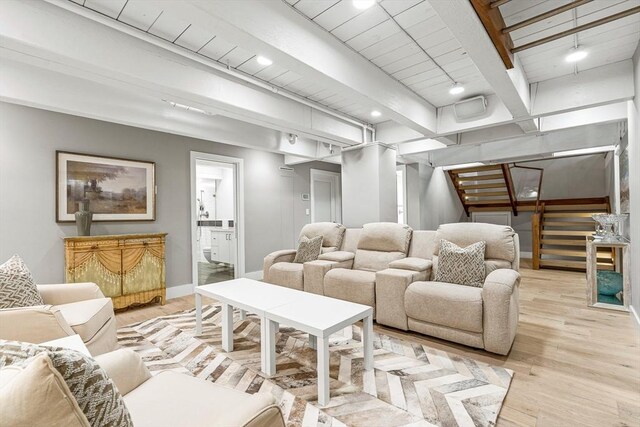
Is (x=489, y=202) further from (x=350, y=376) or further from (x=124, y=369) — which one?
(x=124, y=369)

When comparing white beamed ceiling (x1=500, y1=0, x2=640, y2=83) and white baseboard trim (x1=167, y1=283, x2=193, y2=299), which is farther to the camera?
white baseboard trim (x1=167, y1=283, x2=193, y2=299)

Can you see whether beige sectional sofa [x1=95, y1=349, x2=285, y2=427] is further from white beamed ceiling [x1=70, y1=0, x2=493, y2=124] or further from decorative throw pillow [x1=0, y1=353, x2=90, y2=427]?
white beamed ceiling [x1=70, y1=0, x2=493, y2=124]

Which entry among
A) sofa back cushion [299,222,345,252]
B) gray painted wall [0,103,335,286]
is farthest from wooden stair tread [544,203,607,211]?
gray painted wall [0,103,335,286]

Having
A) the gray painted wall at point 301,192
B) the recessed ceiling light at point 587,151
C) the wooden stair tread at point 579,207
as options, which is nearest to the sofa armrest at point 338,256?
the gray painted wall at point 301,192

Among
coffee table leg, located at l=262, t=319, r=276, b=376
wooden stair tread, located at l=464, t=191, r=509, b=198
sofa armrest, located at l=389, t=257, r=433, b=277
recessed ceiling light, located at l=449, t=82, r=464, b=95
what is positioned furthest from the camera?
wooden stair tread, located at l=464, t=191, r=509, b=198

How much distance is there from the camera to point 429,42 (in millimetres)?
2371

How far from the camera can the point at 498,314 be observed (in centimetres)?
222

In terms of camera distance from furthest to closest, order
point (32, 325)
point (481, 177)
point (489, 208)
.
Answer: point (489, 208) → point (481, 177) → point (32, 325)

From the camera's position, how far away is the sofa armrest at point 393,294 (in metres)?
2.71

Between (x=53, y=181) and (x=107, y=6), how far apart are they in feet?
7.53

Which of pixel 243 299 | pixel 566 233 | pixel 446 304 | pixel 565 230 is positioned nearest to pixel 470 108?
pixel 446 304

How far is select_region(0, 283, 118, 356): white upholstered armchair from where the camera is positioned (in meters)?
1.51

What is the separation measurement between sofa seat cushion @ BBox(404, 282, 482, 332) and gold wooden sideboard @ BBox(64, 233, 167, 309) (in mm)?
2988

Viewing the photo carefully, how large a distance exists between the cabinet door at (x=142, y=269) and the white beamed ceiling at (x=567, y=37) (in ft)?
13.5
